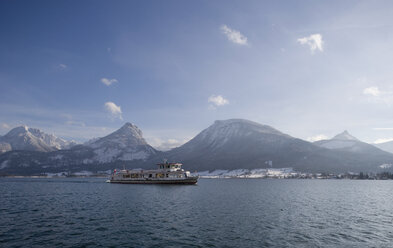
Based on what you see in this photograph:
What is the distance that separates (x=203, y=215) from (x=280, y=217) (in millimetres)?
14838

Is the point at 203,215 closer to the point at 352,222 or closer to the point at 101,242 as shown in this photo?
the point at 101,242

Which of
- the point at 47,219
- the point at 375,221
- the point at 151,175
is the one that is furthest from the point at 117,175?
the point at 375,221

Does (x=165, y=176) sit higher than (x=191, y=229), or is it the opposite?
(x=165, y=176)

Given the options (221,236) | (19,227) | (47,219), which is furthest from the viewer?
(47,219)

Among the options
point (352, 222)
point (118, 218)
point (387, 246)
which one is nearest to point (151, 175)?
point (118, 218)

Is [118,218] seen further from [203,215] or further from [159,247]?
[159,247]

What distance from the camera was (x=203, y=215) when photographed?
49375mm

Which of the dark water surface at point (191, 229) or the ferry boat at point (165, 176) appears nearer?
the dark water surface at point (191, 229)

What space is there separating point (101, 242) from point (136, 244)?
456 cm

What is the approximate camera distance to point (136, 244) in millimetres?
30672

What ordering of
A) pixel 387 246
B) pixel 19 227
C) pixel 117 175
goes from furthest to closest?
pixel 117 175 → pixel 19 227 → pixel 387 246

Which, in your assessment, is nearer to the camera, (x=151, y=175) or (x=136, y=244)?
(x=136, y=244)

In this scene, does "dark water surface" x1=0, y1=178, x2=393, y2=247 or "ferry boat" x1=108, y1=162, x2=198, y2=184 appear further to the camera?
"ferry boat" x1=108, y1=162, x2=198, y2=184

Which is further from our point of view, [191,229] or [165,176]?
[165,176]
